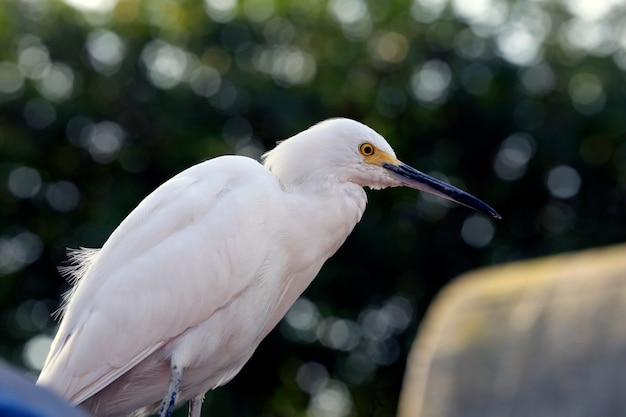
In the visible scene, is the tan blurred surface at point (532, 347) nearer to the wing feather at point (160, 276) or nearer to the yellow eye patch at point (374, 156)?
the yellow eye patch at point (374, 156)

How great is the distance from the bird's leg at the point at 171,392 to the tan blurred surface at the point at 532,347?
9.84 feet

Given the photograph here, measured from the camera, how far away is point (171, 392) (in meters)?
3.92

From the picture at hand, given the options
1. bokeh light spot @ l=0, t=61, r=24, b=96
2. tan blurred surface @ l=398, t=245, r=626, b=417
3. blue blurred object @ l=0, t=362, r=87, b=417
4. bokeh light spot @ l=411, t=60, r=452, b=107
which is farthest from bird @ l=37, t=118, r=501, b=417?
bokeh light spot @ l=411, t=60, r=452, b=107

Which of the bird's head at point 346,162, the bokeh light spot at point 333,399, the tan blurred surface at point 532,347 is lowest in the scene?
the bokeh light spot at point 333,399

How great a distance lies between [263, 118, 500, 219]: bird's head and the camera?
168 inches

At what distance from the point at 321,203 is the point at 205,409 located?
6.02 metres

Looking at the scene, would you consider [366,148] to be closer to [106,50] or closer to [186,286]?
[186,286]

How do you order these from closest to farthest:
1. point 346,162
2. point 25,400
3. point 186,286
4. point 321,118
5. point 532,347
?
1. point 25,400
2. point 186,286
3. point 346,162
4. point 532,347
5. point 321,118

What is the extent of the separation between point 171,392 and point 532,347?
132 inches

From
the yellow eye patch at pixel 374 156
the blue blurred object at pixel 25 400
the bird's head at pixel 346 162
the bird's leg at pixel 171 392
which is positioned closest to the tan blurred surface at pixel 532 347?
the bird's head at pixel 346 162

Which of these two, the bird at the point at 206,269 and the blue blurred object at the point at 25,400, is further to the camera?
the bird at the point at 206,269

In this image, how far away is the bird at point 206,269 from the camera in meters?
3.99

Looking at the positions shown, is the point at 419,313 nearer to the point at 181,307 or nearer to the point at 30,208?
the point at 30,208

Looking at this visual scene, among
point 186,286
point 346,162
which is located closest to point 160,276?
point 186,286
